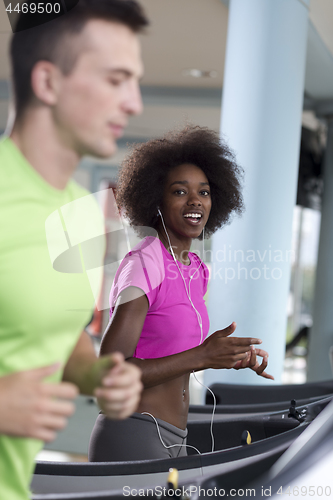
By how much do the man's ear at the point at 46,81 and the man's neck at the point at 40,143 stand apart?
0.01 metres

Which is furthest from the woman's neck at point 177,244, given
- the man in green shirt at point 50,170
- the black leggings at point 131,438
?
the man in green shirt at point 50,170

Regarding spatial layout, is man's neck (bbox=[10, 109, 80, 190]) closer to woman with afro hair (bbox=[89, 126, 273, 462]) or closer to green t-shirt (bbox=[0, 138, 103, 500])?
green t-shirt (bbox=[0, 138, 103, 500])

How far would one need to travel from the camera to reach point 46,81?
0.40m

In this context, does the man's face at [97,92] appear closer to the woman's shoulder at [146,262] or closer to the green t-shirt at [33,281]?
the green t-shirt at [33,281]

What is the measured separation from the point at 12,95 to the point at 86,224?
131mm

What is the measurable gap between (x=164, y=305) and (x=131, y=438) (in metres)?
0.24

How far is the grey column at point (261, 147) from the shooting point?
55.8 inches

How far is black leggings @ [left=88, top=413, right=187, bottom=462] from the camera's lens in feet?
2.83

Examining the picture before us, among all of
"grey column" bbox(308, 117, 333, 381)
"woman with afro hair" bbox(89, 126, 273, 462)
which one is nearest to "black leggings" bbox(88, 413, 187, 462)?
"woman with afro hair" bbox(89, 126, 273, 462)

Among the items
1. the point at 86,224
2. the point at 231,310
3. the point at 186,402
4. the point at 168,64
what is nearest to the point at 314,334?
the point at 168,64

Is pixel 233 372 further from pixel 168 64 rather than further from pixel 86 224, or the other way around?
pixel 168 64

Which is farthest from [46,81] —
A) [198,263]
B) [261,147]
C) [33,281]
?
[261,147]

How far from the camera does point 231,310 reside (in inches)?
56.1

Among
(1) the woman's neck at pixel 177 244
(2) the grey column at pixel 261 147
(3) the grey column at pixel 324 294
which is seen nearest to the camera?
(1) the woman's neck at pixel 177 244
